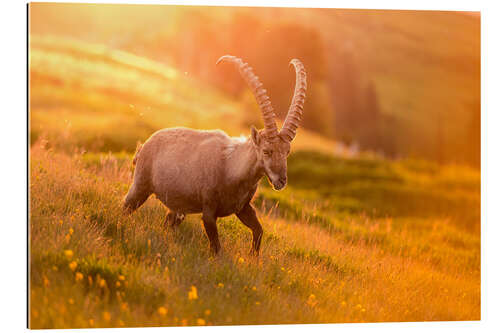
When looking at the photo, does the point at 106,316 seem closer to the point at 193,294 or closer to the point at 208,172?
the point at 193,294

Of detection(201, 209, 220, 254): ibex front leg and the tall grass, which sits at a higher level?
detection(201, 209, 220, 254): ibex front leg

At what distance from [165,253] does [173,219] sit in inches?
36.1

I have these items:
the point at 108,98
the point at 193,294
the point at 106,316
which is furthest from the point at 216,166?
the point at 108,98

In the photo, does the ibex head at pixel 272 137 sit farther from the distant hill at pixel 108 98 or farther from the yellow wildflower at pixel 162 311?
the distant hill at pixel 108 98

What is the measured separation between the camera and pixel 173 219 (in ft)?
25.8

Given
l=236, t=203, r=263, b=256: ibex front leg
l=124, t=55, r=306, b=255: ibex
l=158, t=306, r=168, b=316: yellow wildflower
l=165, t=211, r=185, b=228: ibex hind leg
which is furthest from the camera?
l=165, t=211, r=185, b=228: ibex hind leg

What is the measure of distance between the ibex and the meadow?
44 cm

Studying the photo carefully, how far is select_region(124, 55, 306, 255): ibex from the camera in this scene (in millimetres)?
6516

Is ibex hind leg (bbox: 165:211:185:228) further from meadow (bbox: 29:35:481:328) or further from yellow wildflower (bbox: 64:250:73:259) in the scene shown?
yellow wildflower (bbox: 64:250:73:259)

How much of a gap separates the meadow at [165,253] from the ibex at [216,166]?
0.44m

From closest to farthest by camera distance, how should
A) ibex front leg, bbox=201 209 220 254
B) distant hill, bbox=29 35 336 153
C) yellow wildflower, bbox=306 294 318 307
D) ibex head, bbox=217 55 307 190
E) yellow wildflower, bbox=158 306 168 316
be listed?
yellow wildflower, bbox=158 306 168 316, ibex head, bbox=217 55 307 190, ibex front leg, bbox=201 209 220 254, yellow wildflower, bbox=306 294 318 307, distant hill, bbox=29 35 336 153

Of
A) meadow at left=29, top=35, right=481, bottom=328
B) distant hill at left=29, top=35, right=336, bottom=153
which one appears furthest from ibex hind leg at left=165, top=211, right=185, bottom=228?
distant hill at left=29, top=35, right=336, bottom=153

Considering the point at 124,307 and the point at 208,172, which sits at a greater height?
the point at 208,172

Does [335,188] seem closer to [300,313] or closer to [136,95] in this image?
[136,95]
